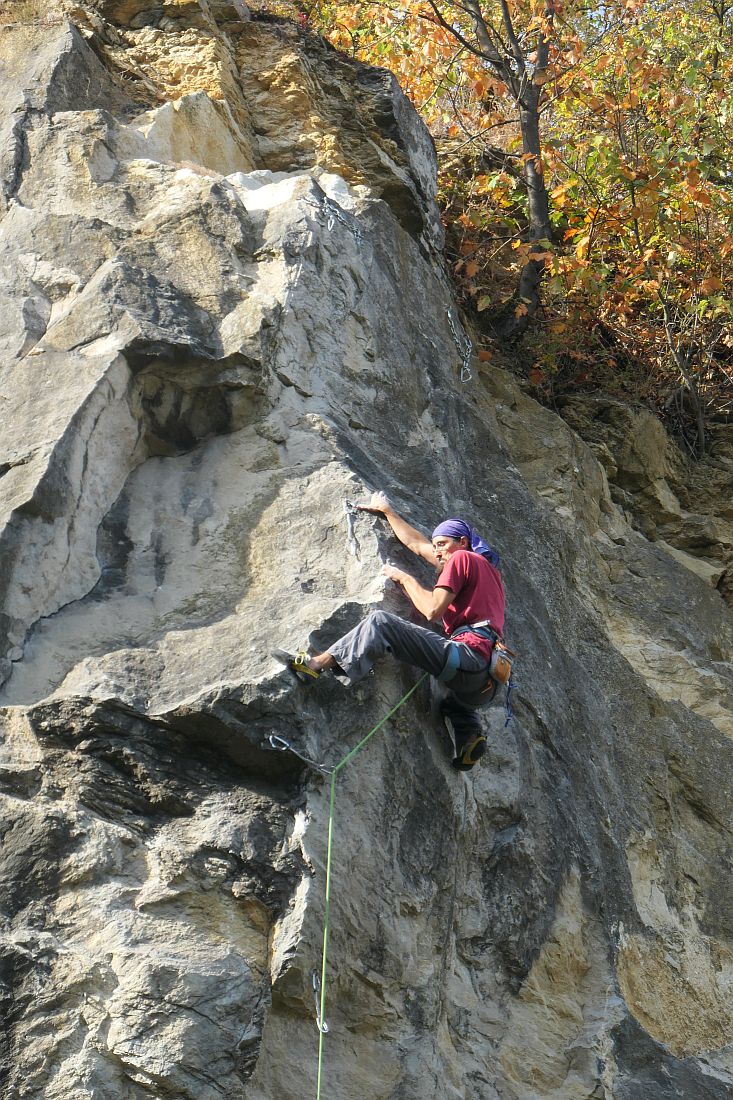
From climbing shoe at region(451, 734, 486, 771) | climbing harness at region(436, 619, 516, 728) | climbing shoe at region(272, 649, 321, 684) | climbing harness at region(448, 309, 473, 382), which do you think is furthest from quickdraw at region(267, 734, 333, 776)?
climbing harness at region(448, 309, 473, 382)

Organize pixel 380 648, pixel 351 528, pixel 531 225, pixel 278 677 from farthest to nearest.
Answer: pixel 531 225 → pixel 351 528 → pixel 380 648 → pixel 278 677

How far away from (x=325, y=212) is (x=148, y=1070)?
18.5 ft

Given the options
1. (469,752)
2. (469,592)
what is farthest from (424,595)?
(469,752)

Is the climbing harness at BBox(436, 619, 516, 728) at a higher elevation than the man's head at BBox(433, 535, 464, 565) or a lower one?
lower

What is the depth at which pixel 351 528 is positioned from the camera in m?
6.62

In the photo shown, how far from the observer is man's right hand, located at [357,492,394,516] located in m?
6.68

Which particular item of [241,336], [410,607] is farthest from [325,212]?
[410,607]

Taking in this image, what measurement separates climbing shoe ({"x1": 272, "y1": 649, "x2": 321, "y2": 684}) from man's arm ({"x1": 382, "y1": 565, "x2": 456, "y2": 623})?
29.3 inches

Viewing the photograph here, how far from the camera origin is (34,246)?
7688 mm

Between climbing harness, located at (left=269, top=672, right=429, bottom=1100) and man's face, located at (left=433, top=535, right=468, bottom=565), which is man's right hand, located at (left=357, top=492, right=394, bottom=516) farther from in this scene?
climbing harness, located at (left=269, top=672, right=429, bottom=1100)

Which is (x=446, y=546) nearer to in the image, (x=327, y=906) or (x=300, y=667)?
(x=300, y=667)

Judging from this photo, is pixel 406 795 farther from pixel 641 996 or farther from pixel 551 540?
pixel 551 540

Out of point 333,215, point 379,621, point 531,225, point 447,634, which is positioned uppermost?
point 531,225

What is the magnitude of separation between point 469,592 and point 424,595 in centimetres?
29
